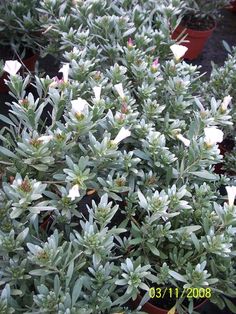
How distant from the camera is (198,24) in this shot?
129 inches

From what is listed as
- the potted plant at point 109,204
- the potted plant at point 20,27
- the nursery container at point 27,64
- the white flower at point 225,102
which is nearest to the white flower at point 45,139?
the potted plant at point 109,204

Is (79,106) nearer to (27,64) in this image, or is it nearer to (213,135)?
(213,135)

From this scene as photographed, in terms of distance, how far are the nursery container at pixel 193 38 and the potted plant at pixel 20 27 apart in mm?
1169

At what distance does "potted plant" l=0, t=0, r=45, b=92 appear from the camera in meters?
2.46

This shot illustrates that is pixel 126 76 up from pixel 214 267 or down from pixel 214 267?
up

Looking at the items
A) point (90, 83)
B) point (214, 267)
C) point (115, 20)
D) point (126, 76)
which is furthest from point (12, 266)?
point (115, 20)

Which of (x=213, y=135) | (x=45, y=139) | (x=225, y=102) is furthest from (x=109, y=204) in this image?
(x=225, y=102)

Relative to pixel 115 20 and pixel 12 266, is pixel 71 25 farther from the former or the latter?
pixel 12 266

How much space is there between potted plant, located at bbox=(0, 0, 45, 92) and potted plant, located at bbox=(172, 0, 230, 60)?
117cm

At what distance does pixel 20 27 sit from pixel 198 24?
1.50 meters

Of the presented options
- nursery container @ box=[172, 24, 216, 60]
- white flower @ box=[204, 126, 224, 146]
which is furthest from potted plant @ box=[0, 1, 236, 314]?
nursery container @ box=[172, 24, 216, 60]

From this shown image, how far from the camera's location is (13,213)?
124 cm

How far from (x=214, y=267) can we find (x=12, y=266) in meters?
0.70

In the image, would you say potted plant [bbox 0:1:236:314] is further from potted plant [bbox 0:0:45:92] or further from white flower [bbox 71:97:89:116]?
potted plant [bbox 0:0:45:92]
